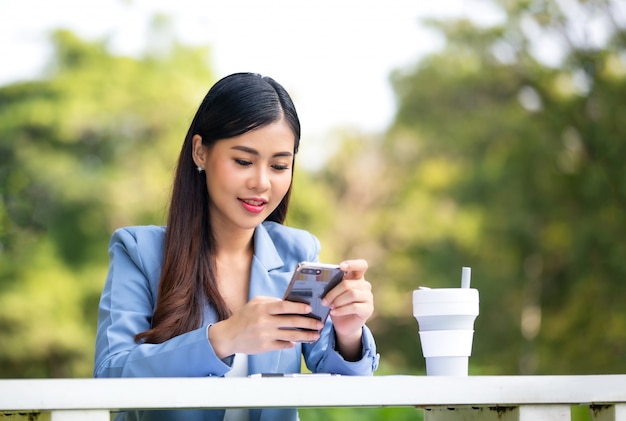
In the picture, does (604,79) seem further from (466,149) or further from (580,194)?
(466,149)

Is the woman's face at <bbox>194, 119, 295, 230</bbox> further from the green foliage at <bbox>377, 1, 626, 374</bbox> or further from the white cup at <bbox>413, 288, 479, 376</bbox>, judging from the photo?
the green foliage at <bbox>377, 1, 626, 374</bbox>

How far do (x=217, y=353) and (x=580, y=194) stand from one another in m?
9.04

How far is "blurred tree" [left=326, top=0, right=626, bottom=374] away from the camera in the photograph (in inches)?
368

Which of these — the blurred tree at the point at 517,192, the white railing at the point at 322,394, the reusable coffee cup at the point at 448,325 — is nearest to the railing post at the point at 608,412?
the white railing at the point at 322,394

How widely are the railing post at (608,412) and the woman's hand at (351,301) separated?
14.8 inches

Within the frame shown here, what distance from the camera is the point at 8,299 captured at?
30.9ft

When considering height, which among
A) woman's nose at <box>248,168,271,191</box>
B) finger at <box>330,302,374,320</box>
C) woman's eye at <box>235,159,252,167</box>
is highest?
woman's eye at <box>235,159,252,167</box>

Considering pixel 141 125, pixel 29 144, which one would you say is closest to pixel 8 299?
pixel 29 144

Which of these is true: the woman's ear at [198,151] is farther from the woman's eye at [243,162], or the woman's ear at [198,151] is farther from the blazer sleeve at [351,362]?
the blazer sleeve at [351,362]

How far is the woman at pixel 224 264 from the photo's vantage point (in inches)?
56.4

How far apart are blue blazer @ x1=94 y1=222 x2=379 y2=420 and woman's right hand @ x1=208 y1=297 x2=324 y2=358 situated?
0.02 metres

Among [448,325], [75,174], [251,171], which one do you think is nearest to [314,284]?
[448,325]

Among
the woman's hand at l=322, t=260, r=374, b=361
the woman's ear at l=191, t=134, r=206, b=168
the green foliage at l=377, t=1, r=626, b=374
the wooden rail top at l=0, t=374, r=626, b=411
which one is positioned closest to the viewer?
the wooden rail top at l=0, t=374, r=626, b=411

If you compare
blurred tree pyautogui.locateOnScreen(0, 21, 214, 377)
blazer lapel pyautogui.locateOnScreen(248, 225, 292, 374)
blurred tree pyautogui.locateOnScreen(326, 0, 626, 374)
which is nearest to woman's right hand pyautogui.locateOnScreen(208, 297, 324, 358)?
blazer lapel pyautogui.locateOnScreen(248, 225, 292, 374)
